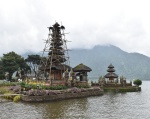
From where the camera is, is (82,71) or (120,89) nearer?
→ (82,71)

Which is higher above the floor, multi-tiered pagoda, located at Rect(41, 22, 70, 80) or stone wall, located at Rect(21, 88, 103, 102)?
multi-tiered pagoda, located at Rect(41, 22, 70, 80)

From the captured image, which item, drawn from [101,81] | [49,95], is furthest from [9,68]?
[49,95]

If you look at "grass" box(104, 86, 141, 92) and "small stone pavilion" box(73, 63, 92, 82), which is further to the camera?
"grass" box(104, 86, 141, 92)

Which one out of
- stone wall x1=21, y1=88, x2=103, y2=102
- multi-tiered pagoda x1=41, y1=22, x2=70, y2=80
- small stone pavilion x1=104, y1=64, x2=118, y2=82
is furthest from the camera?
small stone pavilion x1=104, y1=64, x2=118, y2=82

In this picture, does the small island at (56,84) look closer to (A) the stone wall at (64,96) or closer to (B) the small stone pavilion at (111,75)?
(A) the stone wall at (64,96)

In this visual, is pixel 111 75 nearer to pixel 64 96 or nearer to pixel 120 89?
pixel 120 89

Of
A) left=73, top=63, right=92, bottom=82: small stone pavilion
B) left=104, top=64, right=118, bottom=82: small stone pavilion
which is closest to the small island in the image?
left=73, top=63, right=92, bottom=82: small stone pavilion

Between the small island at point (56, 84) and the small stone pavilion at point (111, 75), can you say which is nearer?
the small island at point (56, 84)

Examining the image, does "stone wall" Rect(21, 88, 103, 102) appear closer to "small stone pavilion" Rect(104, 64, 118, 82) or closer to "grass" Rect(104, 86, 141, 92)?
"grass" Rect(104, 86, 141, 92)

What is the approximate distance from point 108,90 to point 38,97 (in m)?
30.1

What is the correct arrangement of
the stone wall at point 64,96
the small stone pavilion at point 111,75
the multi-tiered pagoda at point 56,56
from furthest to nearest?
1. the small stone pavilion at point 111,75
2. the multi-tiered pagoda at point 56,56
3. the stone wall at point 64,96

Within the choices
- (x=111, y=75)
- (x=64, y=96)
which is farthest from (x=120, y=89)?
(x=64, y=96)

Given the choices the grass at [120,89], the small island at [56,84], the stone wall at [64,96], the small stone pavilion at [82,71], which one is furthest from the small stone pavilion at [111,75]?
the stone wall at [64,96]

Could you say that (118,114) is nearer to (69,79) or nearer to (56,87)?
(56,87)
